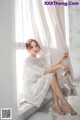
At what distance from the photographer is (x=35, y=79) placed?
1.05m

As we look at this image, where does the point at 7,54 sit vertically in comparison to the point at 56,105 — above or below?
above

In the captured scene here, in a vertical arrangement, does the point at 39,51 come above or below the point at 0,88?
above

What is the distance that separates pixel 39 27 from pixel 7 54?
17 cm

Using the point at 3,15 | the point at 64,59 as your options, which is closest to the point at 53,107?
the point at 64,59

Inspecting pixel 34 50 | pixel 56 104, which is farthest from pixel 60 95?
pixel 34 50

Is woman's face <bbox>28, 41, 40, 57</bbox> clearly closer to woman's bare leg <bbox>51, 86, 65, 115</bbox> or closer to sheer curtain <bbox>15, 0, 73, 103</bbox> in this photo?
sheer curtain <bbox>15, 0, 73, 103</bbox>

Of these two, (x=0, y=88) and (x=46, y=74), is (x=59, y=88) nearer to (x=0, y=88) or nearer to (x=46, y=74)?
(x=46, y=74)

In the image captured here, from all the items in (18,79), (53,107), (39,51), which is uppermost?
(39,51)

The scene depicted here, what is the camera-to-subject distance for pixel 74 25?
101cm

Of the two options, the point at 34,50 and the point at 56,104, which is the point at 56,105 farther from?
the point at 34,50

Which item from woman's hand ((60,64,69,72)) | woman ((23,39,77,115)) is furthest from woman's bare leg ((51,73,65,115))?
woman's hand ((60,64,69,72))

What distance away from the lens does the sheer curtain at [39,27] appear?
3.34 ft

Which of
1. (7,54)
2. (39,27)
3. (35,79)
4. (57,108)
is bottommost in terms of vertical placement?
(57,108)

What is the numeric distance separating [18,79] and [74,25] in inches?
12.2
